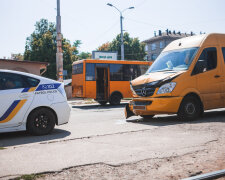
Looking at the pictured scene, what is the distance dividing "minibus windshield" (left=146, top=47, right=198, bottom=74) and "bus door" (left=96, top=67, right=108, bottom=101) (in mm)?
8324

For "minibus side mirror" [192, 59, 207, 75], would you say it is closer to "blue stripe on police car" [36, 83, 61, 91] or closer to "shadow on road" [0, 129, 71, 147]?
"blue stripe on police car" [36, 83, 61, 91]

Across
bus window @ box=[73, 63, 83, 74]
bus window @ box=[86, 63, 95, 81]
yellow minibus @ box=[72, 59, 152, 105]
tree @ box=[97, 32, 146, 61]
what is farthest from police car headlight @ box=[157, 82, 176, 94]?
tree @ box=[97, 32, 146, 61]

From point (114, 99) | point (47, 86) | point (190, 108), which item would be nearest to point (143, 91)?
point (190, 108)

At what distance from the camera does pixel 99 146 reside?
4.93m

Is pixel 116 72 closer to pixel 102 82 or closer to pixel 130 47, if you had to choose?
pixel 102 82

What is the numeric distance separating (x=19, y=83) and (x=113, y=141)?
259 cm

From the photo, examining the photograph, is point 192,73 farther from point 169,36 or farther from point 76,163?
point 169,36

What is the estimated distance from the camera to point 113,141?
530 cm

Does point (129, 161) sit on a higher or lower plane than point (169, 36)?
lower

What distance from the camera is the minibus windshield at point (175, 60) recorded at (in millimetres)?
7961

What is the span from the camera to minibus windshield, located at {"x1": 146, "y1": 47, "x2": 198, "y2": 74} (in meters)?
7.96

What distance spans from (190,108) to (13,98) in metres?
4.86

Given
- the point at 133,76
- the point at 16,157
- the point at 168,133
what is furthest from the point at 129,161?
the point at 133,76

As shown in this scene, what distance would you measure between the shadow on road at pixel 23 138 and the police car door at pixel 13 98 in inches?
13.7
